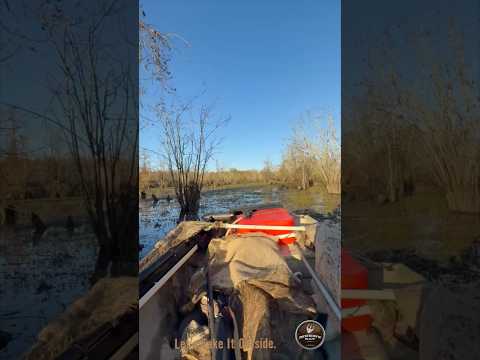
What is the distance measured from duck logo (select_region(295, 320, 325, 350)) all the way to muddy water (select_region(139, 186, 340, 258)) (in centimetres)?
58

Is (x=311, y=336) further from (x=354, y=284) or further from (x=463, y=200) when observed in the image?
(x=463, y=200)

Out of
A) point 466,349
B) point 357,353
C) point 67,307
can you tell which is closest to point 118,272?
point 67,307

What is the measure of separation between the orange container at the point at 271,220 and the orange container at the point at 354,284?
33cm

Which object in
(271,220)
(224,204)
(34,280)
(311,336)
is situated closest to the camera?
(34,280)

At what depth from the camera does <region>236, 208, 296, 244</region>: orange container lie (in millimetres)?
1528

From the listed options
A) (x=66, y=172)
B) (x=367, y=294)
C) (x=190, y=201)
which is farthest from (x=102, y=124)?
(x=367, y=294)

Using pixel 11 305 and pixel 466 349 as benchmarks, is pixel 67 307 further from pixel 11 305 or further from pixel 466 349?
pixel 466 349

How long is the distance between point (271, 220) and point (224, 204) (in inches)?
12.0

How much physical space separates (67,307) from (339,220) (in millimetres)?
1397

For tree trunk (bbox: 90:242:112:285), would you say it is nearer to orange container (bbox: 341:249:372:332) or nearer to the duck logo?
the duck logo

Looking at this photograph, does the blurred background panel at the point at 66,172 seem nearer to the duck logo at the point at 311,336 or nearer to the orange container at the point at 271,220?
the orange container at the point at 271,220

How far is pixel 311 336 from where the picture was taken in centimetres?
134

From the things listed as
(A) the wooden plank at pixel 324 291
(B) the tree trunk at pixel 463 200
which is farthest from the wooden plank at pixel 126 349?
(B) the tree trunk at pixel 463 200

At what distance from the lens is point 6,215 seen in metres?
1.19
